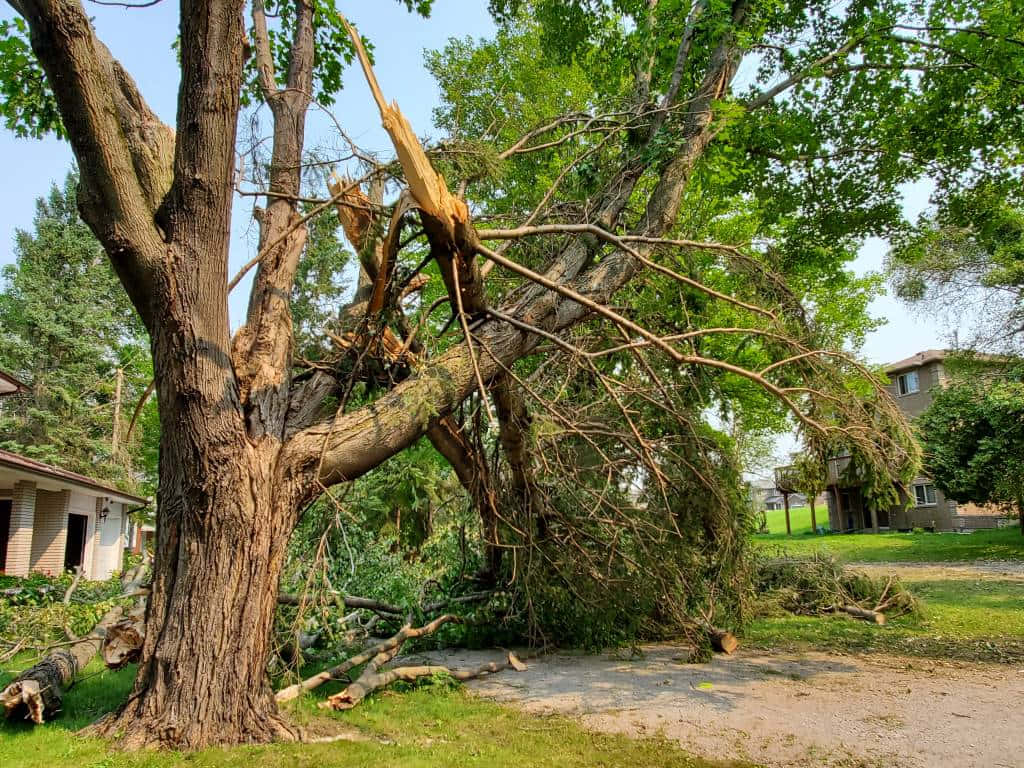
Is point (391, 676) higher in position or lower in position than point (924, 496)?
lower

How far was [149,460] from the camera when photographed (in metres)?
30.7

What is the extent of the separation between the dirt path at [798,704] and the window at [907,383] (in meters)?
25.8

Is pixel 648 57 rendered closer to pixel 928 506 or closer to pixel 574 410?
pixel 574 410

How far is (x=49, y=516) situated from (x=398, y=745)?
19415mm

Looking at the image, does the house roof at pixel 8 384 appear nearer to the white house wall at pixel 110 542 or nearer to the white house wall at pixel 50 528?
the white house wall at pixel 50 528

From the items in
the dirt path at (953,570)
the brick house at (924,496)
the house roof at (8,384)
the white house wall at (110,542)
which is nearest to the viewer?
the dirt path at (953,570)

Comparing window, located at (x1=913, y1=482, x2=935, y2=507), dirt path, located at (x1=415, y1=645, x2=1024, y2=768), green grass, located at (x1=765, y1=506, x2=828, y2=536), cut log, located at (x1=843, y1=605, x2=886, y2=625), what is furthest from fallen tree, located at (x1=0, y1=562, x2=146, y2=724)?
green grass, located at (x1=765, y1=506, x2=828, y2=536)

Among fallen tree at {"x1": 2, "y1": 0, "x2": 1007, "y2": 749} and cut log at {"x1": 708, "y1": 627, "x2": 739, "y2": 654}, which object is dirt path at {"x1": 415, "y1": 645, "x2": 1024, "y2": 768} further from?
fallen tree at {"x1": 2, "y1": 0, "x2": 1007, "y2": 749}

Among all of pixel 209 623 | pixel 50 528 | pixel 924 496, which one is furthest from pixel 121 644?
pixel 924 496

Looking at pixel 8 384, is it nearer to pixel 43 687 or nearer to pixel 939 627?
pixel 43 687

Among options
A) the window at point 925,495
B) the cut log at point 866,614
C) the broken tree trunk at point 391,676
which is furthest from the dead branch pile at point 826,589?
the window at point 925,495

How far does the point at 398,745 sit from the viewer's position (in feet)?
14.0

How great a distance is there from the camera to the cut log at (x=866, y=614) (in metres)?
8.98

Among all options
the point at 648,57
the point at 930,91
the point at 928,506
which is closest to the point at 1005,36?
the point at 930,91
